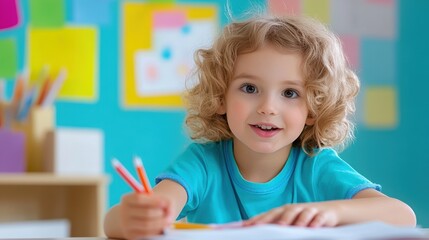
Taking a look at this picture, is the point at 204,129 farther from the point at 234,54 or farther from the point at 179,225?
the point at 179,225

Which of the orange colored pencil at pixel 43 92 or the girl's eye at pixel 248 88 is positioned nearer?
the girl's eye at pixel 248 88

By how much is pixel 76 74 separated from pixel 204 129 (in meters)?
1.77

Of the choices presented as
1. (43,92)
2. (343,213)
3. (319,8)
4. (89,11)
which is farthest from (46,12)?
(343,213)

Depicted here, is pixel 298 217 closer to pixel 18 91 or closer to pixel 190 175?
pixel 190 175

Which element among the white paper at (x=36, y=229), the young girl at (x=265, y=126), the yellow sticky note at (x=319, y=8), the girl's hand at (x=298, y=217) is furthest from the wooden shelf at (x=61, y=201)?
the girl's hand at (x=298, y=217)

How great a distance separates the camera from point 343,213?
2.81 feet

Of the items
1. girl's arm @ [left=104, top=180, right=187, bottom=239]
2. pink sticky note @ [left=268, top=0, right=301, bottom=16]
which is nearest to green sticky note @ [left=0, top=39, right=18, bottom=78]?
pink sticky note @ [left=268, top=0, right=301, bottom=16]

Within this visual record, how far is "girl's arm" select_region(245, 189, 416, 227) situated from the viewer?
793mm

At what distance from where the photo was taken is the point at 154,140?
2.96 meters

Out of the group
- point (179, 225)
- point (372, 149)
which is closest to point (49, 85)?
point (372, 149)

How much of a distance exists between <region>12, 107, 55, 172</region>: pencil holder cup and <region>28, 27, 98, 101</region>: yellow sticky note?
0.98 feet

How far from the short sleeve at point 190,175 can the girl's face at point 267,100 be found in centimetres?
8

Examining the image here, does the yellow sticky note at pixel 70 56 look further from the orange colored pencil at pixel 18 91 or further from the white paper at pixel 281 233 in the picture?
the white paper at pixel 281 233

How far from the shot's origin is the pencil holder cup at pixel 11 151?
96.7 inches
